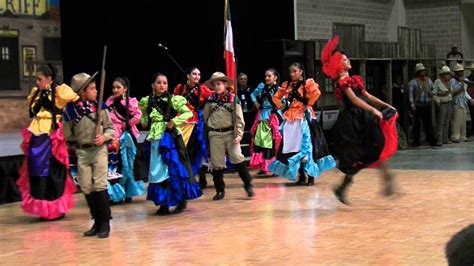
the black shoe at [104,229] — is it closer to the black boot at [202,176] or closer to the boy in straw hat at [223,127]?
the boy in straw hat at [223,127]

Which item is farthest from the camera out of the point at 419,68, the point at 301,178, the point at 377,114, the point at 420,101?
the point at 419,68

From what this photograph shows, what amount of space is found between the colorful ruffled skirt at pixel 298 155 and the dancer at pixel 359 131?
2073 millimetres

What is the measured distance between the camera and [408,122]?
16.6m

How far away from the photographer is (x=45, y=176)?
25.6 feet

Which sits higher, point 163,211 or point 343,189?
point 343,189

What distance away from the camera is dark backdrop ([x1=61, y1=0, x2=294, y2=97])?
14242 mm

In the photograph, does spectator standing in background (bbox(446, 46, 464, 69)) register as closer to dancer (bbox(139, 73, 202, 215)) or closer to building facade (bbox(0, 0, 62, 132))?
building facade (bbox(0, 0, 62, 132))

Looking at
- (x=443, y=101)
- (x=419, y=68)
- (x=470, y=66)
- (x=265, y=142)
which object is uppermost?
(x=470, y=66)

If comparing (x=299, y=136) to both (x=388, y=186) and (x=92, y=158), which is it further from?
(x=92, y=158)

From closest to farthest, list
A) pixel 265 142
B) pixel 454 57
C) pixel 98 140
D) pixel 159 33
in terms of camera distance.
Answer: pixel 98 140 → pixel 265 142 → pixel 159 33 → pixel 454 57

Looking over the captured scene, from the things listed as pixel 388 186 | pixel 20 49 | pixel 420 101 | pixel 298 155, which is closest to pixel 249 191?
pixel 298 155

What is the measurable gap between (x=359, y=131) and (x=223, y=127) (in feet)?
5.87

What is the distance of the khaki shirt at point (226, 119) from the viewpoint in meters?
8.77

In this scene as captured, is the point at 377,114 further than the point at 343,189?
No
